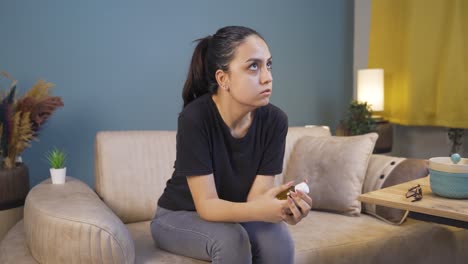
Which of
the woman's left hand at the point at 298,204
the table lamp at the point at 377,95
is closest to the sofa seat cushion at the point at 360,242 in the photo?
the woman's left hand at the point at 298,204

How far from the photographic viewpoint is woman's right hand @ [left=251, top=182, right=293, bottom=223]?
127cm

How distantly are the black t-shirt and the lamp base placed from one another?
5.72 ft

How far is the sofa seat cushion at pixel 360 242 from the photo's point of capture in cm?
163

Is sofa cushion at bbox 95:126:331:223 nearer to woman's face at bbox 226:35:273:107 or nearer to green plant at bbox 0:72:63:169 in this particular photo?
green plant at bbox 0:72:63:169

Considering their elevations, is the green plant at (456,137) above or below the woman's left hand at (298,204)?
below

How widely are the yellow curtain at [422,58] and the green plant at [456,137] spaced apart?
62 millimetres

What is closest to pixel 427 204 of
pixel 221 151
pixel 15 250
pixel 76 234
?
pixel 221 151

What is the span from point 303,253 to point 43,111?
1.16 m

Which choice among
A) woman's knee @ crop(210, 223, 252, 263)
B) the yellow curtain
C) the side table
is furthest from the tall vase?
the yellow curtain

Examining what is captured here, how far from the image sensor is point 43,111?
6.53ft

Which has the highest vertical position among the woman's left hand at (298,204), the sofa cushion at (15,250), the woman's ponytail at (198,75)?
the woman's ponytail at (198,75)

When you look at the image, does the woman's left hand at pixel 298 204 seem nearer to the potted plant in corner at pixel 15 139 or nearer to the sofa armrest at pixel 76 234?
the sofa armrest at pixel 76 234

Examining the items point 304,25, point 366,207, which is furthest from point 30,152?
point 304,25

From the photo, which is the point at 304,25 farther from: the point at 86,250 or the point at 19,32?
the point at 86,250
